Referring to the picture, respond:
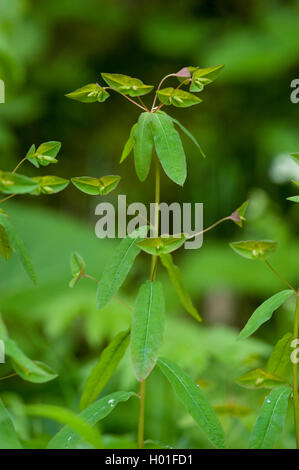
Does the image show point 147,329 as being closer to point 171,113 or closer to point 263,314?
point 263,314

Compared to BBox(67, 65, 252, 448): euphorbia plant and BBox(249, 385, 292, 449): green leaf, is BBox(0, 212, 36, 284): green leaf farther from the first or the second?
BBox(249, 385, 292, 449): green leaf

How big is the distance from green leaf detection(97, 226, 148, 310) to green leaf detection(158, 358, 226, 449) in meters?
0.07

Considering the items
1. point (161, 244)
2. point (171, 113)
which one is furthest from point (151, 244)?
point (171, 113)

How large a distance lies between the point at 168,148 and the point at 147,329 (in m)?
0.13

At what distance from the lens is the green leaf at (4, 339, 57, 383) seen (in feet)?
1.26

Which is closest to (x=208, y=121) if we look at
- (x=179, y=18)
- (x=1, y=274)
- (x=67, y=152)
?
(x=179, y=18)

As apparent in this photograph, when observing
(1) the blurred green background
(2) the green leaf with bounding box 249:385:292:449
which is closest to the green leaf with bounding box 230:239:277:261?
(2) the green leaf with bounding box 249:385:292:449

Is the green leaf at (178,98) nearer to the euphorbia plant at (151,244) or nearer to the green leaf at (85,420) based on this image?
the euphorbia plant at (151,244)

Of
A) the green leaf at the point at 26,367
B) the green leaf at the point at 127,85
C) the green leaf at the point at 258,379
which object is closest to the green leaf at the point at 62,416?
the green leaf at the point at 26,367

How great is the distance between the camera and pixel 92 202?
116 inches

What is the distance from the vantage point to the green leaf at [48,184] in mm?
438

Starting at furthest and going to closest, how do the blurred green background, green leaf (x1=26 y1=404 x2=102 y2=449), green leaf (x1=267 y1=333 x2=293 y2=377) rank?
the blurred green background
green leaf (x1=267 y1=333 x2=293 y2=377)
green leaf (x1=26 y1=404 x2=102 y2=449)

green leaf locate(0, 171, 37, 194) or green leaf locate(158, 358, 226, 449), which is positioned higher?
green leaf locate(0, 171, 37, 194)

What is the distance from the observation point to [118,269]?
0.45m
